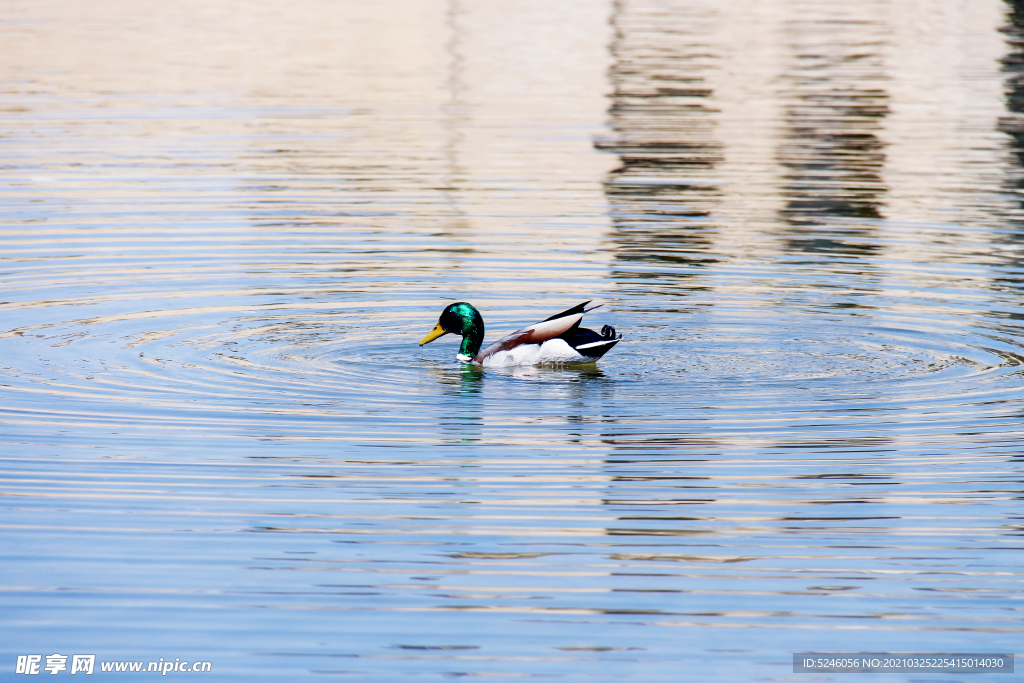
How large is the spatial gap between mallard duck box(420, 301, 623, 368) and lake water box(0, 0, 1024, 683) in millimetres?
168

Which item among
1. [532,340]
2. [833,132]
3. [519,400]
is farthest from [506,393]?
[833,132]

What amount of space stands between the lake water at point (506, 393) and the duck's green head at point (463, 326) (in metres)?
0.22

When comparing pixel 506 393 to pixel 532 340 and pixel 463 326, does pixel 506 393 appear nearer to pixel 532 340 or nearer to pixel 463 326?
pixel 532 340

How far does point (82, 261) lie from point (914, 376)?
26.8 ft

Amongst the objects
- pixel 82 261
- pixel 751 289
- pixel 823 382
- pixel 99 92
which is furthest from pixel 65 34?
pixel 823 382

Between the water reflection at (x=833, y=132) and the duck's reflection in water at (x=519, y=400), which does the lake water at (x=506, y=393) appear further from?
the water reflection at (x=833, y=132)

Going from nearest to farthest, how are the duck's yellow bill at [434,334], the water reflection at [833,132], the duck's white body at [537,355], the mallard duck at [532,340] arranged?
the mallard duck at [532,340], the duck's white body at [537,355], the duck's yellow bill at [434,334], the water reflection at [833,132]

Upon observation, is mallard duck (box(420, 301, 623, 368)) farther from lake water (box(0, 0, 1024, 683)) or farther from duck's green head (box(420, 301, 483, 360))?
lake water (box(0, 0, 1024, 683))

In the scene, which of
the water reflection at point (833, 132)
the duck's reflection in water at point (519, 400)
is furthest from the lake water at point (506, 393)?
the water reflection at point (833, 132)

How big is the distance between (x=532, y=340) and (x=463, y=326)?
2.06 ft

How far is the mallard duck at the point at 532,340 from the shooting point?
11320 mm

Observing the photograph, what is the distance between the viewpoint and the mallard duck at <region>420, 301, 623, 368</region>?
11320 millimetres

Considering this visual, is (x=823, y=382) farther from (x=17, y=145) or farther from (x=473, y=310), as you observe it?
(x=17, y=145)

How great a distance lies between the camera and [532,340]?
11539 mm
